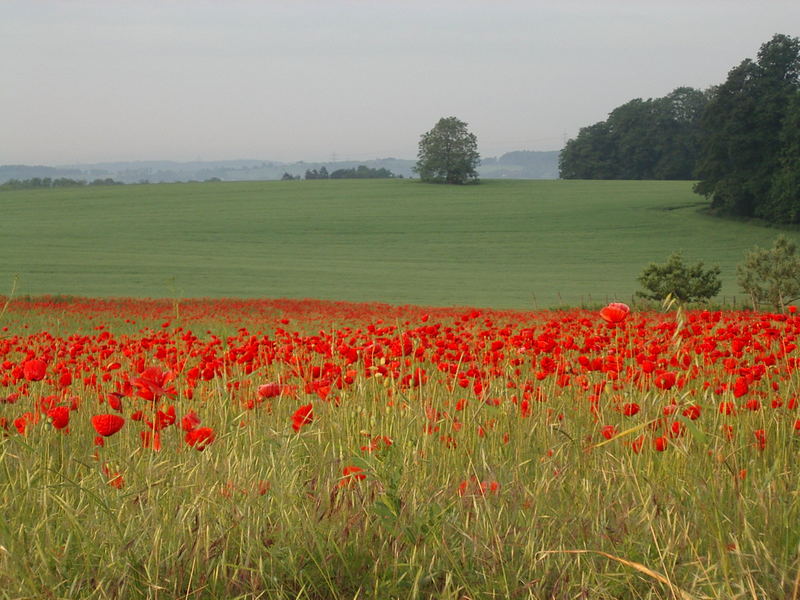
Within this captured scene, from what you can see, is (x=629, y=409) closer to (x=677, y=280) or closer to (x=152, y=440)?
(x=152, y=440)

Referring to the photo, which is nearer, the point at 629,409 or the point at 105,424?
the point at 105,424

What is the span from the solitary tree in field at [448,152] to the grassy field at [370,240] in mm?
5131

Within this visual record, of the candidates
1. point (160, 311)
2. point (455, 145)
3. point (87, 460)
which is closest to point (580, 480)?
point (87, 460)

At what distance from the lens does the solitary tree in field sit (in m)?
72.2

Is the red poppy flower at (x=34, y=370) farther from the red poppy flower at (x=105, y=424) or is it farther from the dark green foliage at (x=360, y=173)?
the dark green foliage at (x=360, y=173)

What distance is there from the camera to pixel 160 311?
1678cm

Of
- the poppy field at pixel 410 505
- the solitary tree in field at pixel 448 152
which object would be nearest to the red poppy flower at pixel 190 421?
the poppy field at pixel 410 505

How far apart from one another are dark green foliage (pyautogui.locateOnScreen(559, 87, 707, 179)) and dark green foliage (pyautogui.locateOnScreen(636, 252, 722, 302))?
175 ft

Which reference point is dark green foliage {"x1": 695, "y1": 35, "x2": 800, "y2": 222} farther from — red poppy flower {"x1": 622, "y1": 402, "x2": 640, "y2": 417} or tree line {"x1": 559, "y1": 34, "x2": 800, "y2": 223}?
red poppy flower {"x1": 622, "y1": 402, "x2": 640, "y2": 417}

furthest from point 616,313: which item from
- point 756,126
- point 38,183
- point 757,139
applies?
point 38,183

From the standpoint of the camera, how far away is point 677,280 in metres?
19.9

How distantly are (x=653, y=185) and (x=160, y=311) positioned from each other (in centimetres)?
5467

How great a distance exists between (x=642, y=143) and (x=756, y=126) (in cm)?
3279

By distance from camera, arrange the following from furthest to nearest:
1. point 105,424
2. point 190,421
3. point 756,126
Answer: point 756,126 < point 190,421 < point 105,424
